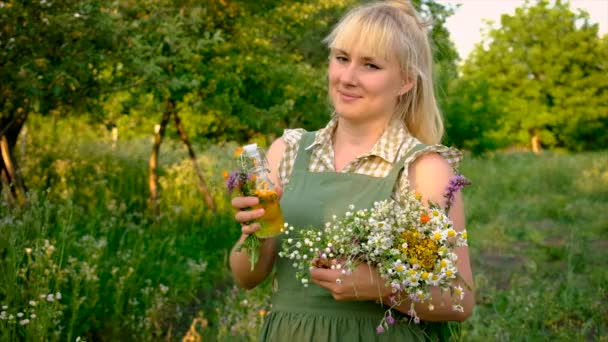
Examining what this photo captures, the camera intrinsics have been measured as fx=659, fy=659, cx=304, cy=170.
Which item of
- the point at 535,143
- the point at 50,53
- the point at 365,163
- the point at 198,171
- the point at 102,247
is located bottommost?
the point at 102,247

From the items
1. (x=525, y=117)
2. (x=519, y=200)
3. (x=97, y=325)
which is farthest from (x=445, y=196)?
(x=525, y=117)

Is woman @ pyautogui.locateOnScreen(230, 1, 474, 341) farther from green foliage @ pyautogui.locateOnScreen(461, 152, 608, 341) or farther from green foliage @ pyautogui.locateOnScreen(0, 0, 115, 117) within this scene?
green foliage @ pyautogui.locateOnScreen(0, 0, 115, 117)

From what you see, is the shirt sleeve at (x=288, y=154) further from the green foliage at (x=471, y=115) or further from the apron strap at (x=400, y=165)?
the green foliage at (x=471, y=115)

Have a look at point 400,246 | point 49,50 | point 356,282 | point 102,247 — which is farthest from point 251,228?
point 49,50

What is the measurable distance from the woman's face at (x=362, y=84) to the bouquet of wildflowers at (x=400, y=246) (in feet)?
1.57

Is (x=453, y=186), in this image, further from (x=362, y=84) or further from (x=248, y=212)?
(x=248, y=212)

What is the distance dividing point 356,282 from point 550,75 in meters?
43.2

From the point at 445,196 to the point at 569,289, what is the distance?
3900 millimetres

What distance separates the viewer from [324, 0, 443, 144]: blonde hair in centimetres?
222

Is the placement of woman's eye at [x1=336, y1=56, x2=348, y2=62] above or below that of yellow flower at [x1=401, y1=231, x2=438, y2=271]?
above

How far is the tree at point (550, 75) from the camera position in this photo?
40.3 meters

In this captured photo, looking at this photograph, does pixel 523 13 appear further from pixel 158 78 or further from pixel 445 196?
pixel 445 196

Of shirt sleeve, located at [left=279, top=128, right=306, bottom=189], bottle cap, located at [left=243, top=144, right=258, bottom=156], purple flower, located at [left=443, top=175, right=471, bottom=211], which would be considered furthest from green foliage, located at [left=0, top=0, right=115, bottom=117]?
purple flower, located at [left=443, top=175, right=471, bottom=211]

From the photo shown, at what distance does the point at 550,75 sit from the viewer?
4178 centimetres
